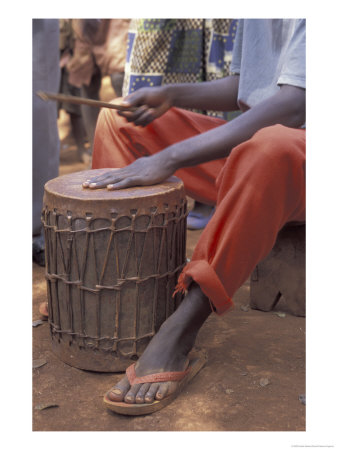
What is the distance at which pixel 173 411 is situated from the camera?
185 cm

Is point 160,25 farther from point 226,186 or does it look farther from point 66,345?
point 66,345

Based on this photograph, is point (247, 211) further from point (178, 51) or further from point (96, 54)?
point (96, 54)

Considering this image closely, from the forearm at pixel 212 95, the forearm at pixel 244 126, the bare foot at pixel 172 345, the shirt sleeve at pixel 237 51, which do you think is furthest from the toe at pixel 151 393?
the shirt sleeve at pixel 237 51

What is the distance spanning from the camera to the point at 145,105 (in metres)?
2.60

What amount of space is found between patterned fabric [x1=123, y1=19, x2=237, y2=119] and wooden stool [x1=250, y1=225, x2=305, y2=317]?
1.46m

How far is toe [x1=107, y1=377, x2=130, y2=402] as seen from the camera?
184 cm

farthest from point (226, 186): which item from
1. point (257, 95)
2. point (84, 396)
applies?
point (84, 396)

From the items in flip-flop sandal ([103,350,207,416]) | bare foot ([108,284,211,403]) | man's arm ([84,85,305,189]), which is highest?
man's arm ([84,85,305,189])

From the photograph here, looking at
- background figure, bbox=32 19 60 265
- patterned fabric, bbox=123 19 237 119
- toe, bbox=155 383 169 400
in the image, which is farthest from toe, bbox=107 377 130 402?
patterned fabric, bbox=123 19 237 119

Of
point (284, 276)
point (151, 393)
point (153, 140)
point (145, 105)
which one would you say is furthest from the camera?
point (153, 140)

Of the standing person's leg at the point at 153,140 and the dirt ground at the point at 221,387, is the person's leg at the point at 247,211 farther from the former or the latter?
the standing person's leg at the point at 153,140

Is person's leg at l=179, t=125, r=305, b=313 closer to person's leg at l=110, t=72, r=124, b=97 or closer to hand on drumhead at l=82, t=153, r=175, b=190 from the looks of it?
hand on drumhead at l=82, t=153, r=175, b=190

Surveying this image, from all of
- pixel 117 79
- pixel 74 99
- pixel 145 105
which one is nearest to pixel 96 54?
pixel 117 79

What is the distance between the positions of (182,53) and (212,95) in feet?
3.68
